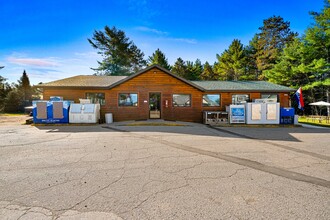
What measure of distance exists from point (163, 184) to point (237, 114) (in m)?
10.6

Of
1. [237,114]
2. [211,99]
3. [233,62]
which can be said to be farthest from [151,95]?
[233,62]

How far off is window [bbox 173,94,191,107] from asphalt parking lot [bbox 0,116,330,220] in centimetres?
823

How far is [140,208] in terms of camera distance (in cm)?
238

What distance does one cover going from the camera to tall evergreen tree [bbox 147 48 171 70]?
111 feet

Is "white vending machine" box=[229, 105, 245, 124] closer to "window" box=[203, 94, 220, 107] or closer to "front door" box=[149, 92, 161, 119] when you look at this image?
"window" box=[203, 94, 220, 107]

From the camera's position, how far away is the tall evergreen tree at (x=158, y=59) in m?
33.9

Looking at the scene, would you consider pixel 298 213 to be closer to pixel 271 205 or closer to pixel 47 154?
A: pixel 271 205

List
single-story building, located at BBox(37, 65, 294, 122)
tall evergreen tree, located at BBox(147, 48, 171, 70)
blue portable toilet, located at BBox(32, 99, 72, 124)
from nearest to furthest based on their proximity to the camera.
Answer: blue portable toilet, located at BBox(32, 99, 72, 124), single-story building, located at BBox(37, 65, 294, 122), tall evergreen tree, located at BBox(147, 48, 171, 70)

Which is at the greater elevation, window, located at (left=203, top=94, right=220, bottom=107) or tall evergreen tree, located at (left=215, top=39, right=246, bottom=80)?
tall evergreen tree, located at (left=215, top=39, right=246, bottom=80)

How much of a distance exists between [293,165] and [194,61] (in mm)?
39085

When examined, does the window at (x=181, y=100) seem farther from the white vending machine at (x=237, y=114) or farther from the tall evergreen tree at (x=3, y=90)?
the tall evergreen tree at (x=3, y=90)

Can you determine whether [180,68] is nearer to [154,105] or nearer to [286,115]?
[154,105]

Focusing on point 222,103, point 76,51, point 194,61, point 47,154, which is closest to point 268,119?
point 222,103

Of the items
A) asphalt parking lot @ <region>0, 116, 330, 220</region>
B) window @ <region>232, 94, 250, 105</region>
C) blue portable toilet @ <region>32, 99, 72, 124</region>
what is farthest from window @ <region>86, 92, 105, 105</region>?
window @ <region>232, 94, 250, 105</region>
